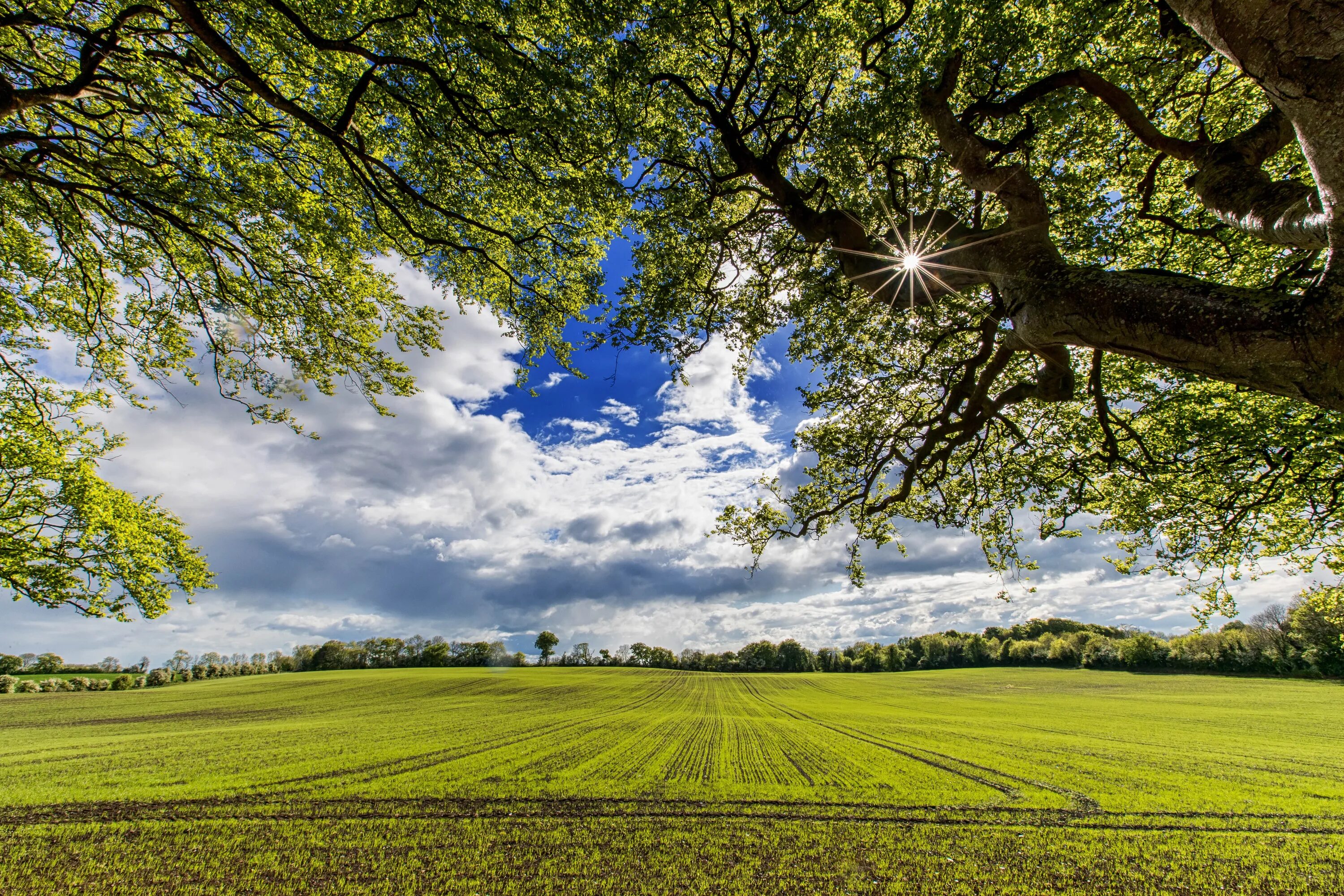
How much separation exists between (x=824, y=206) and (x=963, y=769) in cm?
2046

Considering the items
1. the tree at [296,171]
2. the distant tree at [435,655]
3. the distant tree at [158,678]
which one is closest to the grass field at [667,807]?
the tree at [296,171]

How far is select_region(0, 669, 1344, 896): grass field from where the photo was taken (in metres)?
8.46

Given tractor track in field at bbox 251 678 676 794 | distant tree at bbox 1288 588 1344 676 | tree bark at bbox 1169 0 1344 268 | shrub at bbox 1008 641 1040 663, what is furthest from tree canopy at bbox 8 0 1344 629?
shrub at bbox 1008 641 1040 663

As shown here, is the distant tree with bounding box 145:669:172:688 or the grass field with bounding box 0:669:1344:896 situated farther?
the distant tree with bounding box 145:669:172:688

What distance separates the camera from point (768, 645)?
105m

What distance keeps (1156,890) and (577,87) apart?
15.6 metres

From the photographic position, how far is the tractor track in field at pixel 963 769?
44.6ft

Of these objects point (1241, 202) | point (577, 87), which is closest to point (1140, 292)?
point (1241, 202)

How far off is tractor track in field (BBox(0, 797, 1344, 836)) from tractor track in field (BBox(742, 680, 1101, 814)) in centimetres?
121

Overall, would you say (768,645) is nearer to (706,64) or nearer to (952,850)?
(952,850)

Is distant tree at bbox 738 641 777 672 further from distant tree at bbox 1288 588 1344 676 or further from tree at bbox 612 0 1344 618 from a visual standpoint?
tree at bbox 612 0 1344 618

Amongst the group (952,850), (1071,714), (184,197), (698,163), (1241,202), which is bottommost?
(1071,714)

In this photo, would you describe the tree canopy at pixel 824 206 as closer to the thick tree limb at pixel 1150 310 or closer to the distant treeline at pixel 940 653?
the thick tree limb at pixel 1150 310

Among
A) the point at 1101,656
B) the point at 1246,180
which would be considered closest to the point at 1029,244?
the point at 1246,180
